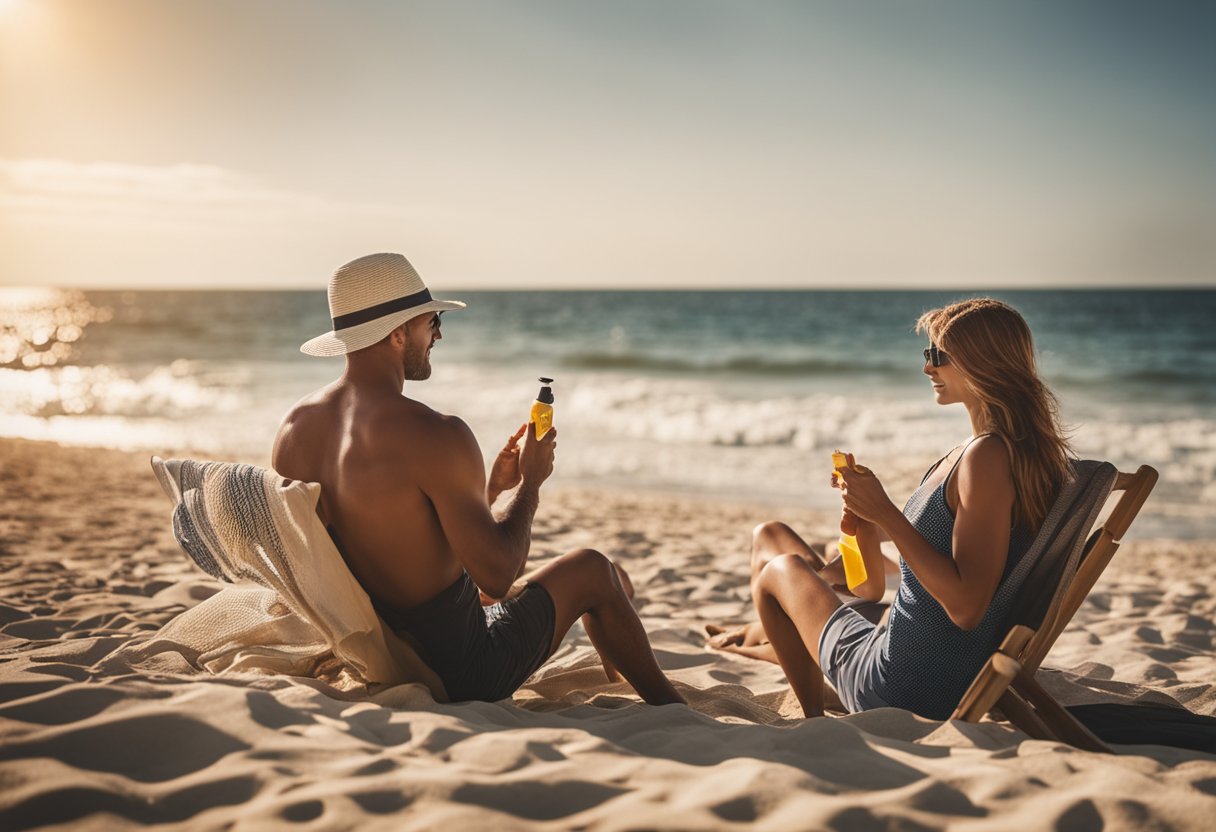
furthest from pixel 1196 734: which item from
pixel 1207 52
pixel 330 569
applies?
pixel 1207 52

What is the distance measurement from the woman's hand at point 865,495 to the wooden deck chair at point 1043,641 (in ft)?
1.54

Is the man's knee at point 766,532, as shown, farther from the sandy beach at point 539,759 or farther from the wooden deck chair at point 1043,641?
the wooden deck chair at point 1043,641

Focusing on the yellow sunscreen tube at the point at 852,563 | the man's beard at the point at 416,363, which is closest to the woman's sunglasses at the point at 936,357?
the yellow sunscreen tube at the point at 852,563

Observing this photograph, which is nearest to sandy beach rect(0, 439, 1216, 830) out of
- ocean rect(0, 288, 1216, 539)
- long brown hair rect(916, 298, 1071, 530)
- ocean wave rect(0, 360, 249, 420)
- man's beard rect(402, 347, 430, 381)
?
long brown hair rect(916, 298, 1071, 530)

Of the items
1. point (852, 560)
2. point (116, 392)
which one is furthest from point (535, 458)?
point (116, 392)

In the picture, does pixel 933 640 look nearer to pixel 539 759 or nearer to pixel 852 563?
pixel 852 563

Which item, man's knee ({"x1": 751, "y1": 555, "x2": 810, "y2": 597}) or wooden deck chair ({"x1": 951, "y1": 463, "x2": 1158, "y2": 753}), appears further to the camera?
man's knee ({"x1": 751, "y1": 555, "x2": 810, "y2": 597})

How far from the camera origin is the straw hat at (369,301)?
2.89 meters

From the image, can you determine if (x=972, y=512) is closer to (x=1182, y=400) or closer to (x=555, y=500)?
(x=555, y=500)

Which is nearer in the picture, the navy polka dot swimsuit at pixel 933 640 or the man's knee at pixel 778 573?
the navy polka dot swimsuit at pixel 933 640

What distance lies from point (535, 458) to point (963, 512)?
137 cm

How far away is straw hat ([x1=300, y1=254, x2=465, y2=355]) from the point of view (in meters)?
2.89

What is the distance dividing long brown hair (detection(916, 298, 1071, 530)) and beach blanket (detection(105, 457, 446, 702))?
198 centimetres

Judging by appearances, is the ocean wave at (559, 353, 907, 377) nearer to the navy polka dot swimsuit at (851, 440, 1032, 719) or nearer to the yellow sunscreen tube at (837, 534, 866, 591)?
the yellow sunscreen tube at (837, 534, 866, 591)
